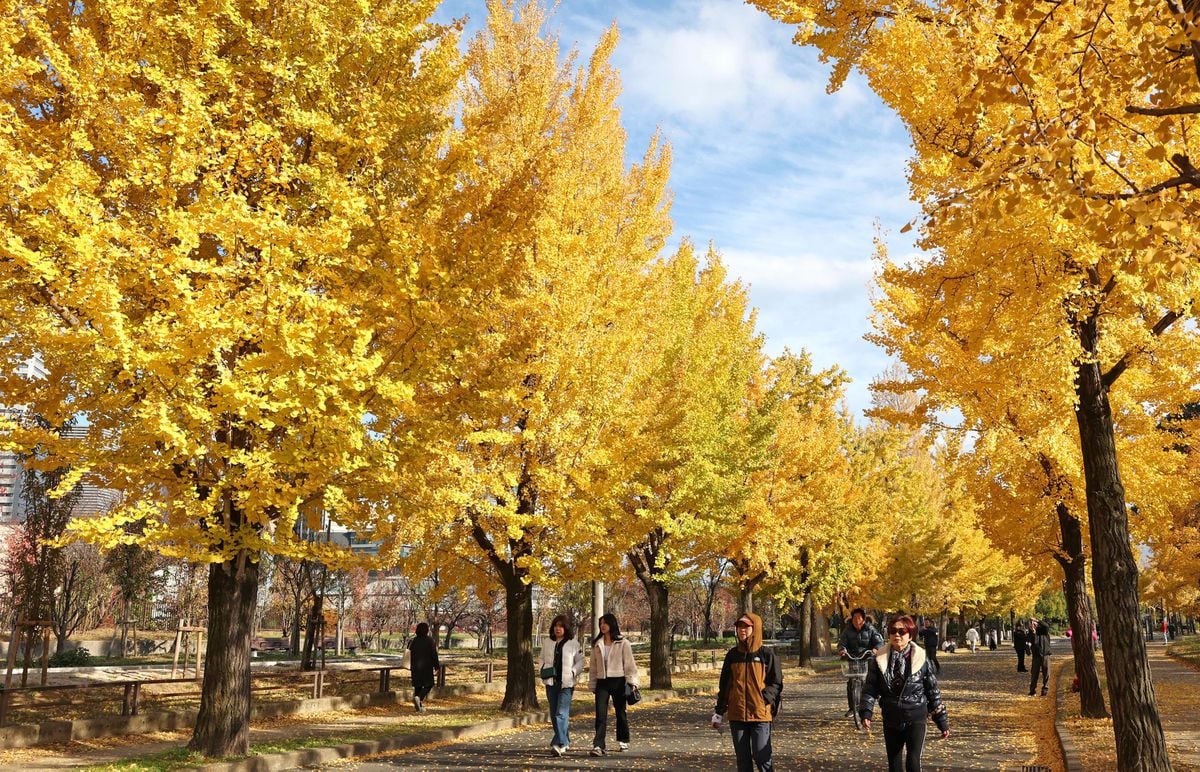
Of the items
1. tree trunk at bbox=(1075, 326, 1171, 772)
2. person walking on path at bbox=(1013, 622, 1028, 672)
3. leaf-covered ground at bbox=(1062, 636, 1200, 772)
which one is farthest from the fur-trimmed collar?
person walking on path at bbox=(1013, 622, 1028, 672)

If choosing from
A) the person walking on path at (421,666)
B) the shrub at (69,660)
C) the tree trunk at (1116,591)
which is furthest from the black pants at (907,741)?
the shrub at (69,660)

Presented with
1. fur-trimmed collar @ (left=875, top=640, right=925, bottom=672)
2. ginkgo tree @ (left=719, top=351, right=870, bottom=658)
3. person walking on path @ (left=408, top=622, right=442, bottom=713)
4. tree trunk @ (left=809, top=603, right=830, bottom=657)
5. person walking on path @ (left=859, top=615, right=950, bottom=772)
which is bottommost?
tree trunk @ (left=809, top=603, right=830, bottom=657)

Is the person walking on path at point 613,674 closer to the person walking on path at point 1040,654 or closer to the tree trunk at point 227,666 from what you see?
the tree trunk at point 227,666

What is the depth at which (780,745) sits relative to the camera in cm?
1122

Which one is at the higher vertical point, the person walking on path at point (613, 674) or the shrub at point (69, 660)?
the person walking on path at point (613, 674)

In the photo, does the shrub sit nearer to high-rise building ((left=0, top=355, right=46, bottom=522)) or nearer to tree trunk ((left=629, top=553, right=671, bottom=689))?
high-rise building ((left=0, top=355, right=46, bottom=522))

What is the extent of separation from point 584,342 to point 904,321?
186 inches

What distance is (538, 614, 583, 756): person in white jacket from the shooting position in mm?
10625

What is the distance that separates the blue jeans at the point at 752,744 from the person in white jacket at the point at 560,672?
3802 millimetres

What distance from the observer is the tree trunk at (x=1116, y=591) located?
770cm

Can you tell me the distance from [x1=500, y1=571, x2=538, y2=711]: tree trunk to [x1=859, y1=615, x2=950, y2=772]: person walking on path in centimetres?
902

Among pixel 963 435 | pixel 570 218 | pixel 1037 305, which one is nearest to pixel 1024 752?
pixel 963 435

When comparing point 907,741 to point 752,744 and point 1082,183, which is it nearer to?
point 752,744

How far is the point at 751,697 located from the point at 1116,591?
4.07 m
